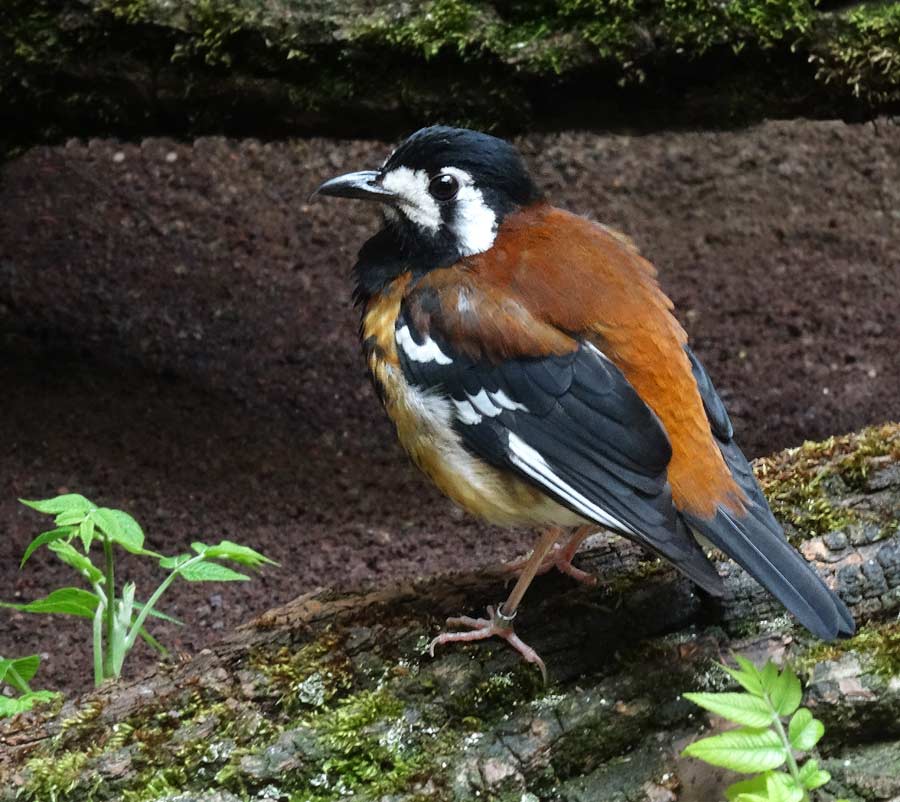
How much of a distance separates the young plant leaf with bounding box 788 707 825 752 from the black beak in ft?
5.56

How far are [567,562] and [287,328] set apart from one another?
279cm

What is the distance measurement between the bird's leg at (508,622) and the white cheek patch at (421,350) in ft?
1.70

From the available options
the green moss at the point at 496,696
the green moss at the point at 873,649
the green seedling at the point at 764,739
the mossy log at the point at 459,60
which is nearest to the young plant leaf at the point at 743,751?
the green seedling at the point at 764,739

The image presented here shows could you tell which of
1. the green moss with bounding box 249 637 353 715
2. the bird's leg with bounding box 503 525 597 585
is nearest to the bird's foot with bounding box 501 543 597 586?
the bird's leg with bounding box 503 525 597 585

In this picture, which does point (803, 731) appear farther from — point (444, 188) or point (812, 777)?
point (444, 188)

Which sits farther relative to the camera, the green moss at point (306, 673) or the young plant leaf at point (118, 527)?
the young plant leaf at point (118, 527)

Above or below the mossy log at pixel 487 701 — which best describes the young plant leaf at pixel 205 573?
above

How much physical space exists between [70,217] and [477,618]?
387 cm

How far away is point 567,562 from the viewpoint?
3059 mm

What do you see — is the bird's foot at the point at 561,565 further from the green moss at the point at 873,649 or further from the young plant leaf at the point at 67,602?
the young plant leaf at the point at 67,602

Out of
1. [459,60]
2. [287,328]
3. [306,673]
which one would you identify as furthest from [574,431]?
[287,328]

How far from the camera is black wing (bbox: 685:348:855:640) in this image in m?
2.44

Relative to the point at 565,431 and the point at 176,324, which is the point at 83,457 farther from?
the point at 565,431

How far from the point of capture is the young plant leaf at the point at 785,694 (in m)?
2.12
